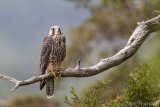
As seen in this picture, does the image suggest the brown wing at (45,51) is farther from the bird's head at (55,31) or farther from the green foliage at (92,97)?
the green foliage at (92,97)

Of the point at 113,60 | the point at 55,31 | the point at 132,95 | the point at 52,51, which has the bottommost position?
the point at 132,95

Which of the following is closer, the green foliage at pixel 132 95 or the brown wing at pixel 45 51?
the green foliage at pixel 132 95

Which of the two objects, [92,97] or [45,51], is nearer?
[92,97]

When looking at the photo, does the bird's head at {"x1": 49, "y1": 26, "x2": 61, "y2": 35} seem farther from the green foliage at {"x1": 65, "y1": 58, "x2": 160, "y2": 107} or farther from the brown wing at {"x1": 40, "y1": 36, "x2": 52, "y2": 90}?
the green foliage at {"x1": 65, "y1": 58, "x2": 160, "y2": 107}

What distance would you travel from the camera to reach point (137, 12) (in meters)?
21.2

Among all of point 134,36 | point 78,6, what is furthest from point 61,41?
point 78,6

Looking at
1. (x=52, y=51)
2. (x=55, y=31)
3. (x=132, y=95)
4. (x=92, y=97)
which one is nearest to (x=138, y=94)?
(x=132, y=95)

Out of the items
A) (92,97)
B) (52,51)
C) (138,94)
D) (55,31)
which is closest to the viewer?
(138,94)

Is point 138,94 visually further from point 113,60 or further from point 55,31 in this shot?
point 55,31

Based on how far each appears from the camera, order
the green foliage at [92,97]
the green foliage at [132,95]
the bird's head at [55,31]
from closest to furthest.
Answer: the green foliage at [132,95] < the green foliage at [92,97] < the bird's head at [55,31]

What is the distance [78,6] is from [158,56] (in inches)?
632

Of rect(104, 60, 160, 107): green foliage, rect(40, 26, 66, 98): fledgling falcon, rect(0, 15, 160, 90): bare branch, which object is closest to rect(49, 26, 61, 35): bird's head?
rect(40, 26, 66, 98): fledgling falcon

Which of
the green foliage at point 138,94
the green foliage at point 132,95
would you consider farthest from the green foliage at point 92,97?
the green foliage at point 138,94

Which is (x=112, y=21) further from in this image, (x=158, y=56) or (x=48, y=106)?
(x=158, y=56)
